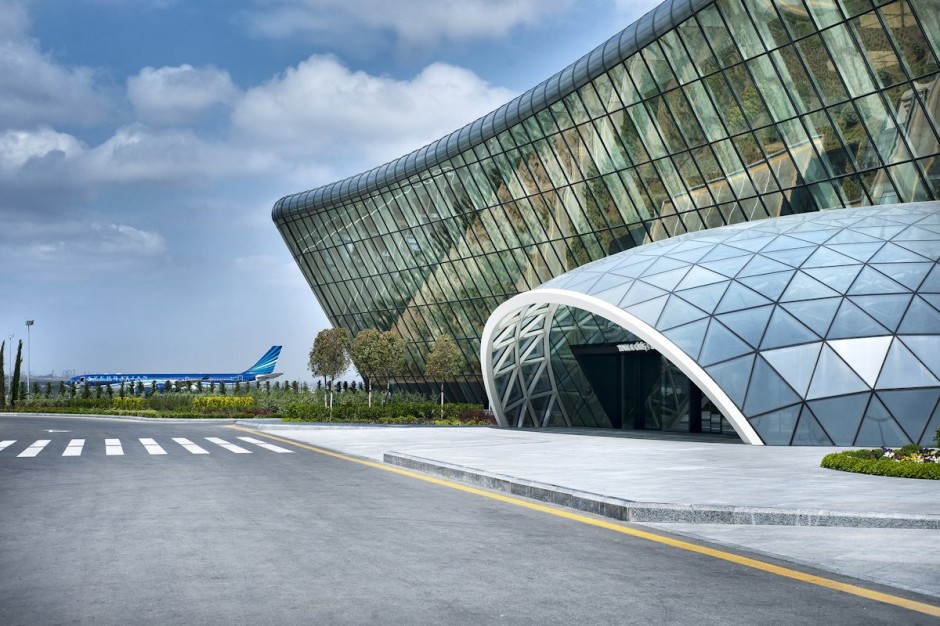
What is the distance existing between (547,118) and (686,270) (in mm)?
14922

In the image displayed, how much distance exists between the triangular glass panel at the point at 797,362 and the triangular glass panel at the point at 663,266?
15.2 feet

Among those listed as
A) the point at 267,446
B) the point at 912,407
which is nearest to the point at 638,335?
the point at 912,407

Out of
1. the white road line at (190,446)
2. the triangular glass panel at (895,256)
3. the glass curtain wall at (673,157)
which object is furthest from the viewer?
the glass curtain wall at (673,157)

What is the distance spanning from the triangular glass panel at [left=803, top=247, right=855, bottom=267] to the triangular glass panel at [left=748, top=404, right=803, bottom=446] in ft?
13.2

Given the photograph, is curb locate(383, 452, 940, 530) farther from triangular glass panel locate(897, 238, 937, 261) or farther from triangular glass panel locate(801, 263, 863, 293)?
triangular glass panel locate(897, 238, 937, 261)

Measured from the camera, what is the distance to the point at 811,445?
64.8 ft

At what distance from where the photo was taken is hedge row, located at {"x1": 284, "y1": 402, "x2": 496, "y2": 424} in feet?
119

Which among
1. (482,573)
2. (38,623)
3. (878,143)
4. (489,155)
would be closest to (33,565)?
(38,623)

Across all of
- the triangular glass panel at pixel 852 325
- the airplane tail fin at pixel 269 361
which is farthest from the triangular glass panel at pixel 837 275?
the airplane tail fin at pixel 269 361

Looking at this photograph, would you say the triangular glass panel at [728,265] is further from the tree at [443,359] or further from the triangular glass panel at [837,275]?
the tree at [443,359]

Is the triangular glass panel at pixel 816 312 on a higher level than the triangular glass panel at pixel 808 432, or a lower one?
higher

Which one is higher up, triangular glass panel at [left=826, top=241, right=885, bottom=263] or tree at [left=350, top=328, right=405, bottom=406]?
triangular glass panel at [left=826, top=241, right=885, bottom=263]

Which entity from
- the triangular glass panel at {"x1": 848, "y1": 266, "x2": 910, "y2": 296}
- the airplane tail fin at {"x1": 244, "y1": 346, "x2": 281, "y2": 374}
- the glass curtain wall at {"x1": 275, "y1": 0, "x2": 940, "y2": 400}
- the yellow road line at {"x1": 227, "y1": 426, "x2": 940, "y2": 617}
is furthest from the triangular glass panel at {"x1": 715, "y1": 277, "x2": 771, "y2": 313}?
the airplane tail fin at {"x1": 244, "y1": 346, "x2": 281, "y2": 374}

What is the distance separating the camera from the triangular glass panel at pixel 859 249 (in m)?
22.1
